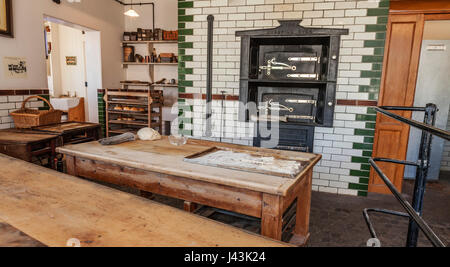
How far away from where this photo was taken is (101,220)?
1152 millimetres

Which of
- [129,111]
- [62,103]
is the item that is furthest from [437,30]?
[62,103]

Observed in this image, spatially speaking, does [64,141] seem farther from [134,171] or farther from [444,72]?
[444,72]

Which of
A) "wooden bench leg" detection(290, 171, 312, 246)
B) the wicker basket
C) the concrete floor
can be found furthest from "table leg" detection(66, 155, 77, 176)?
"wooden bench leg" detection(290, 171, 312, 246)

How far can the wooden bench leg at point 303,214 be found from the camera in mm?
2137

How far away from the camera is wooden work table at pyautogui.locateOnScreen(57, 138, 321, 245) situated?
4.95 feet

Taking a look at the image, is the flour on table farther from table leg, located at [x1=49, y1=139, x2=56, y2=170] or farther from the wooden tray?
table leg, located at [x1=49, y1=139, x2=56, y2=170]

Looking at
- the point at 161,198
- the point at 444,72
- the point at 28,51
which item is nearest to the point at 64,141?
the point at 161,198

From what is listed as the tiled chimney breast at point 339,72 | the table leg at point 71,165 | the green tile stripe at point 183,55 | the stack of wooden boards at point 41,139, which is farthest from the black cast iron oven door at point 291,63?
the table leg at point 71,165

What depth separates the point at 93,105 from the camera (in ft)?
21.3

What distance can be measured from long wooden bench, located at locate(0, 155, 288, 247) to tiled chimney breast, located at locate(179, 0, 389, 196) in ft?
8.79

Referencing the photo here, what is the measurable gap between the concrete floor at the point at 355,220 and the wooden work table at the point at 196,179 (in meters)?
0.46

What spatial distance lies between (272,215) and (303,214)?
817mm

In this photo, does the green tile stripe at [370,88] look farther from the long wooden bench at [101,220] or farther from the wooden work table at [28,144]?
the wooden work table at [28,144]
